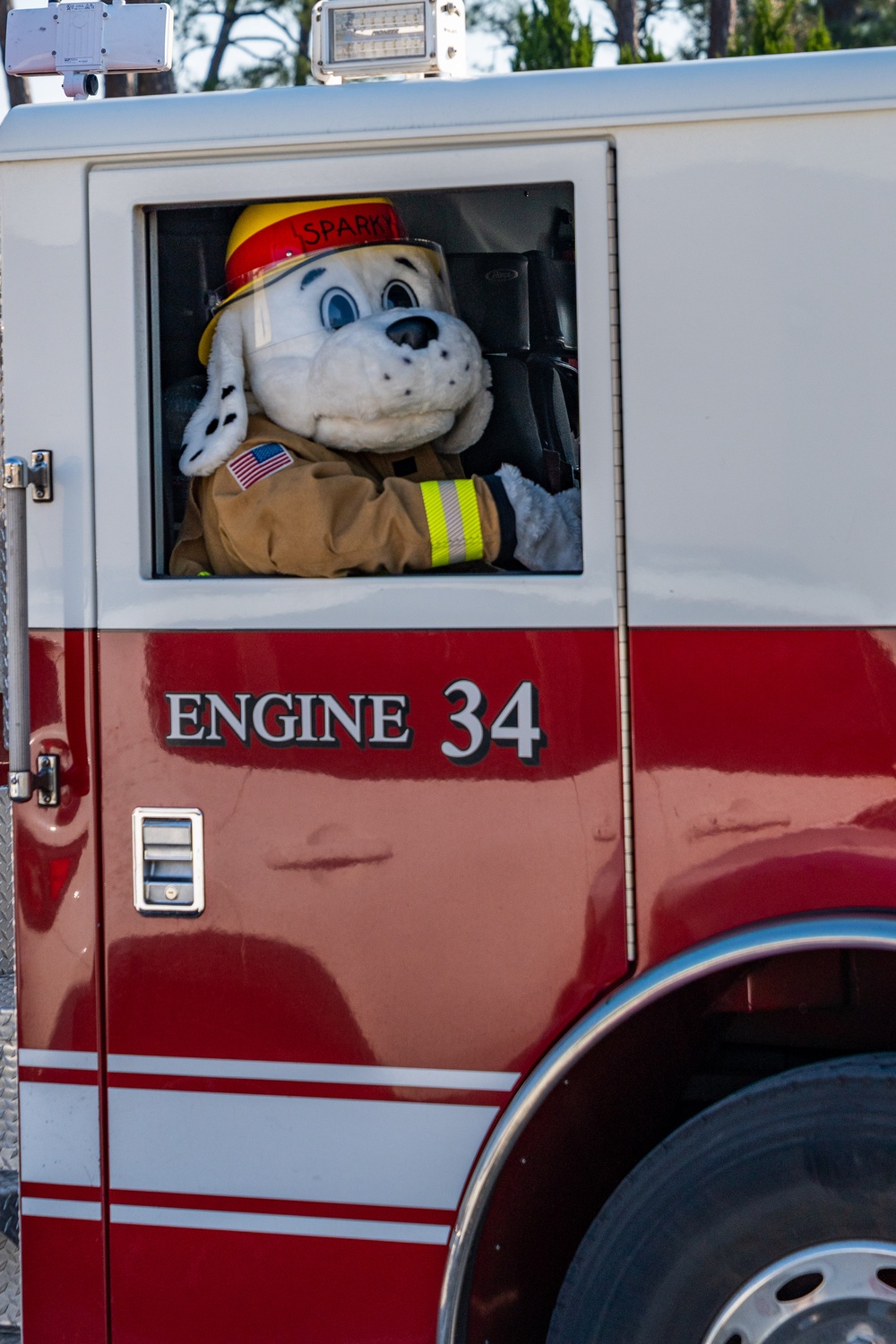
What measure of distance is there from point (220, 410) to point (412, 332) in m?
0.34

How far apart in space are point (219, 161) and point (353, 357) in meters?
0.36

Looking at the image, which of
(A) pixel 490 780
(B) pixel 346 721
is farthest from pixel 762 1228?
(B) pixel 346 721

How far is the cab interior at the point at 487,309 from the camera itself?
7.11 ft

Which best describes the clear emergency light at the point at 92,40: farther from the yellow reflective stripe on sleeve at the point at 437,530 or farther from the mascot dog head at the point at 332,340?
the yellow reflective stripe on sleeve at the point at 437,530

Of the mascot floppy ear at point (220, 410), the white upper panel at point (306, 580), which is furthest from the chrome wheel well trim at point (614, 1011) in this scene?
the mascot floppy ear at point (220, 410)

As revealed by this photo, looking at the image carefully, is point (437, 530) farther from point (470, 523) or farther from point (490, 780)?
point (490, 780)

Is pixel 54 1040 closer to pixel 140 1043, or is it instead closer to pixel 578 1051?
pixel 140 1043

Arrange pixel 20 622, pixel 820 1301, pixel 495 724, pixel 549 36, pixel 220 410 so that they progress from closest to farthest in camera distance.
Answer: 1. pixel 820 1301
2. pixel 495 724
3. pixel 20 622
4. pixel 220 410
5. pixel 549 36

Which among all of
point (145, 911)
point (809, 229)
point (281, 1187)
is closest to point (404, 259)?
point (809, 229)

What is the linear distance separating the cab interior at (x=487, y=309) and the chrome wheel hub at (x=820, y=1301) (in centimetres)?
123

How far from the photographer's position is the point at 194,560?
2227mm

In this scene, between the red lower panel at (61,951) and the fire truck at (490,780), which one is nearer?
the fire truck at (490,780)

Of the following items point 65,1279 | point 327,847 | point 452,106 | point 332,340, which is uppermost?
point 452,106

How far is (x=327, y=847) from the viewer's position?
2.06 meters
